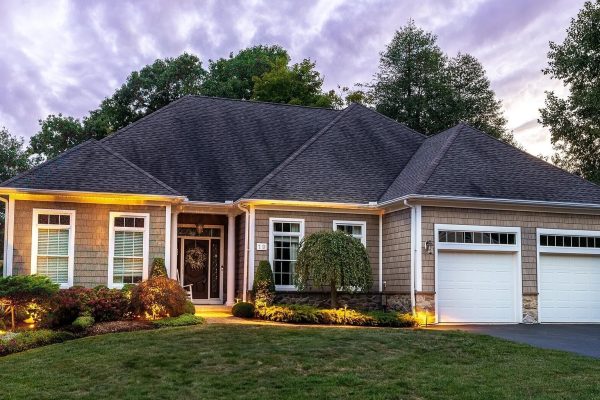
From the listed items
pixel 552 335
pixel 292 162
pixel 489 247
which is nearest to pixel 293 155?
pixel 292 162

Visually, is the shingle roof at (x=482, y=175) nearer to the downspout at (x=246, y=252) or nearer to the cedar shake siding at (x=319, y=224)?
the cedar shake siding at (x=319, y=224)

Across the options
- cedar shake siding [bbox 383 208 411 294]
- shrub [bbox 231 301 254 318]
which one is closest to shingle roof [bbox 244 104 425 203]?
cedar shake siding [bbox 383 208 411 294]

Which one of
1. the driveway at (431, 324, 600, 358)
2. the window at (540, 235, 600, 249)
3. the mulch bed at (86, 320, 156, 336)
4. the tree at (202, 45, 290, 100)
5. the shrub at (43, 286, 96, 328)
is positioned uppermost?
the tree at (202, 45, 290, 100)

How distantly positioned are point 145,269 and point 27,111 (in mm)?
18224

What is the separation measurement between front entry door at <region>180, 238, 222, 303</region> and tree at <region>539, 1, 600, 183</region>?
1570 centimetres

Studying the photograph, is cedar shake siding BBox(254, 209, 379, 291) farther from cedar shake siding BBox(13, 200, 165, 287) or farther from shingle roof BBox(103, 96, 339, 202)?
cedar shake siding BBox(13, 200, 165, 287)

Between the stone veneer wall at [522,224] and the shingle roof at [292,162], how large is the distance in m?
0.47

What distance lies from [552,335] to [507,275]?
2.97 m

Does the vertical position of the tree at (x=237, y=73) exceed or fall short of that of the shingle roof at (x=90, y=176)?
it exceeds it

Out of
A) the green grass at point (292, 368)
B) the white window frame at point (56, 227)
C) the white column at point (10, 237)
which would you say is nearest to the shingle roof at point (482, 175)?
the green grass at point (292, 368)

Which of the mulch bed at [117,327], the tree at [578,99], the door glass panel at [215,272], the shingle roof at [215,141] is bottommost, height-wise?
the mulch bed at [117,327]

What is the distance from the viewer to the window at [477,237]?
1654 centimetres

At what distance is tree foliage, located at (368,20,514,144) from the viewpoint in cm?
3484

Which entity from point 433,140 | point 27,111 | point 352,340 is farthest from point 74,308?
point 27,111
